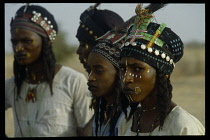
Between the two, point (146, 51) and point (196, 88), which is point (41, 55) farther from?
point (196, 88)

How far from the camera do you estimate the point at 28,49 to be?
5859 mm

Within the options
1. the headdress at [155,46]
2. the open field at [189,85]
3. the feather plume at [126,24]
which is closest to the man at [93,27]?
the feather plume at [126,24]

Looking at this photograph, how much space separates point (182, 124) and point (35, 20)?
10.6ft

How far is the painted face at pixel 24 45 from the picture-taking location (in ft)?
19.1

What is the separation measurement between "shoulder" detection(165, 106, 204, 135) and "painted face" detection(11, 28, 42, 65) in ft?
9.28

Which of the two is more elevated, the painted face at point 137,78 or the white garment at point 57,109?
the painted face at point 137,78

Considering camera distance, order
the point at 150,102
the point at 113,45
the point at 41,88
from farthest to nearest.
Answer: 1. the point at 41,88
2. the point at 113,45
3. the point at 150,102

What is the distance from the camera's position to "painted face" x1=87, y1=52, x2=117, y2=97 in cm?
461

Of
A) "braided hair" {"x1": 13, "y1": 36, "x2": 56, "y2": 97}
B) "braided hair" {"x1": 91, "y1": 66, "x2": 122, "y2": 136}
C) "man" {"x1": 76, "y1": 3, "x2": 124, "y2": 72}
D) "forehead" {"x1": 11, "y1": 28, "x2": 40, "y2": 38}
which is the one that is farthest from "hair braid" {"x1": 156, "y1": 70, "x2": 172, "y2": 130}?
"forehead" {"x1": 11, "y1": 28, "x2": 40, "y2": 38}

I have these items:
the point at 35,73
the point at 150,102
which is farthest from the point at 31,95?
the point at 150,102

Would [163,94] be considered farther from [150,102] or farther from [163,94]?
[150,102]

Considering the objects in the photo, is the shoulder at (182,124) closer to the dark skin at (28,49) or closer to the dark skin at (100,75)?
the dark skin at (100,75)

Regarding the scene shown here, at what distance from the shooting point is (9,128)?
1274cm

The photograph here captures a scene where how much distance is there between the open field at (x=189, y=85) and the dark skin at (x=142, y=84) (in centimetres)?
811
